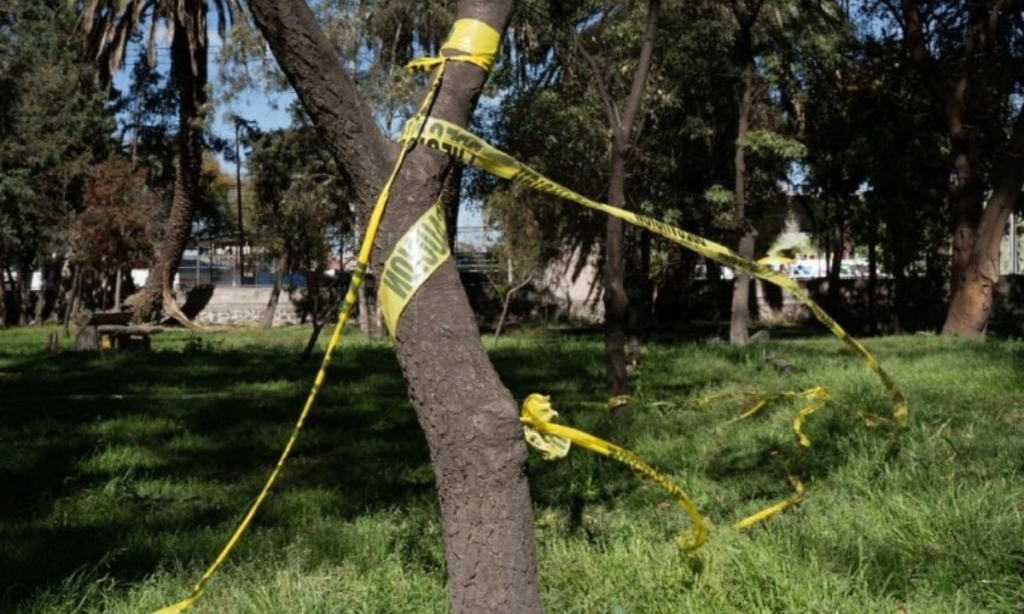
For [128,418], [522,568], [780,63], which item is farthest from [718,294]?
[522,568]

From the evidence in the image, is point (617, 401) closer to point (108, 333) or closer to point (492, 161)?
point (492, 161)

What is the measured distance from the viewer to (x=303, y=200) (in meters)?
27.5

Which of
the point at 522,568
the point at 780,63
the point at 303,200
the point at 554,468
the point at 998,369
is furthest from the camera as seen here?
the point at 303,200

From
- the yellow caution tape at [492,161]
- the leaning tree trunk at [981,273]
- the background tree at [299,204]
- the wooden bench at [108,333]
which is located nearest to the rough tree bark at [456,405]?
the yellow caution tape at [492,161]

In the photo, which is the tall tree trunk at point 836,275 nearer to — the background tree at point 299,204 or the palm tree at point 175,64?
the background tree at point 299,204

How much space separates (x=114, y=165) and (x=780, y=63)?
19041mm

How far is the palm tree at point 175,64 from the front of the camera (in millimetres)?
27641

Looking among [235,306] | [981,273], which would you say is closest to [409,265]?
[981,273]

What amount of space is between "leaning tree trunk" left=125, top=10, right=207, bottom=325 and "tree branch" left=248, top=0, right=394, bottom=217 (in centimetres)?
2389

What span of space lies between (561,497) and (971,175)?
15.2m

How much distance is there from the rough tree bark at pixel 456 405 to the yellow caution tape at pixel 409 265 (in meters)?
0.02

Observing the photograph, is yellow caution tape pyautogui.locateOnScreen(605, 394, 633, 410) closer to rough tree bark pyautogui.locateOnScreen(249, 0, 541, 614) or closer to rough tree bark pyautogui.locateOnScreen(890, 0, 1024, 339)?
rough tree bark pyautogui.locateOnScreen(249, 0, 541, 614)

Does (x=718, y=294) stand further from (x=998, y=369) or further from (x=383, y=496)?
(x=383, y=496)

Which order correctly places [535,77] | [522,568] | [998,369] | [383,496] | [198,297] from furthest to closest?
1. [198,297]
2. [535,77]
3. [998,369]
4. [383,496]
5. [522,568]
